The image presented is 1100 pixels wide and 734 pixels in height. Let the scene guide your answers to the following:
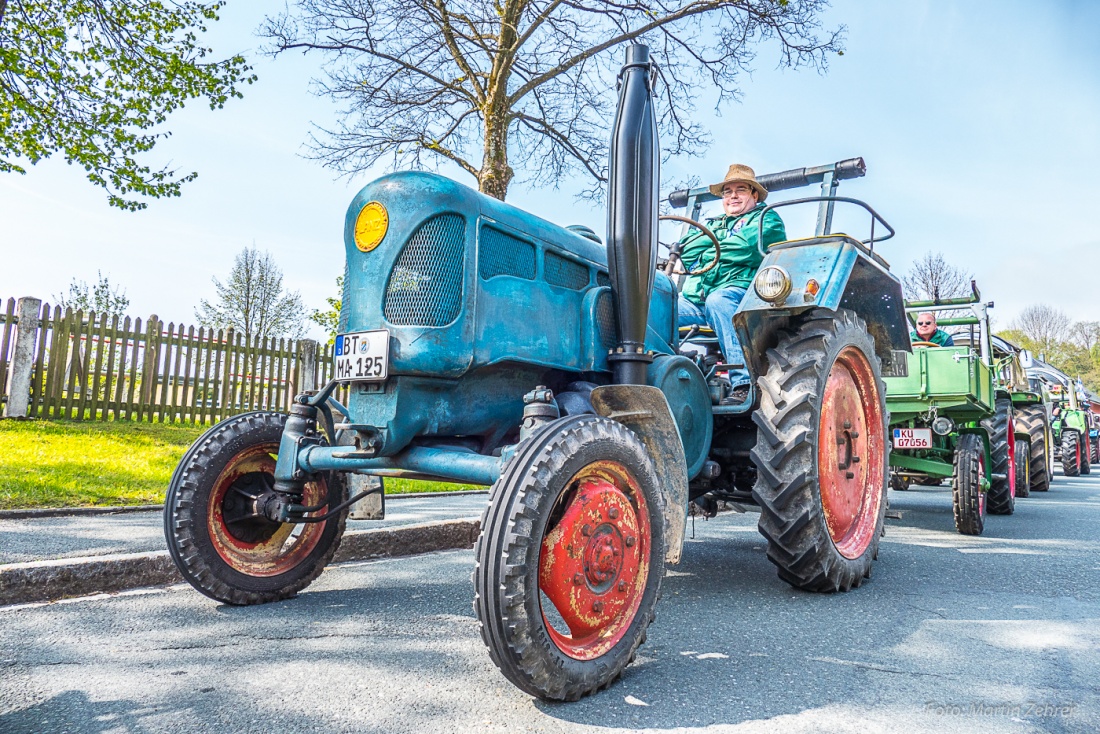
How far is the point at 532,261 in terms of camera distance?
10.2ft

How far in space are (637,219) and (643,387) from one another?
76 cm

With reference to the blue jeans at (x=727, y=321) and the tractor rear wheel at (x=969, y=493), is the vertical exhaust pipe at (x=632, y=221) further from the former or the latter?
the tractor rear wheel at (x=969, y=493)

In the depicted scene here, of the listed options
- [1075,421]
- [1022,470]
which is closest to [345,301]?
[1022,470]

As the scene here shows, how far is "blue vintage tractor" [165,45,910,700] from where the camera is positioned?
2.23m

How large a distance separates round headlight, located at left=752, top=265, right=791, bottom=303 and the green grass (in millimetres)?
3816

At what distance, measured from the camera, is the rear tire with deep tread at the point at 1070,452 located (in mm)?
16998

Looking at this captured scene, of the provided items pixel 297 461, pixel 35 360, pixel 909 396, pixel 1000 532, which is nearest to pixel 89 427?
pixel 35 360

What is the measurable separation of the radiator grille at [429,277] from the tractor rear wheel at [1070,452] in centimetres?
1878

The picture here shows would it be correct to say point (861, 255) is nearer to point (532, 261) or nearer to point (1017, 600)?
point (1017, 600)

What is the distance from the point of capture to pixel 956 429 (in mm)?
7109

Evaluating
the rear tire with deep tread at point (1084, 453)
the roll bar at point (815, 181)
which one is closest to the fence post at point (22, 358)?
the roll bar at point (815, 181)

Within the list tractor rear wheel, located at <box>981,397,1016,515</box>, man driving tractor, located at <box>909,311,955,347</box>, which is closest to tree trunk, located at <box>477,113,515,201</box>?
man driving tractor, located at <box>909,311,955,347</box>

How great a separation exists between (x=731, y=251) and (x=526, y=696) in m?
3.16

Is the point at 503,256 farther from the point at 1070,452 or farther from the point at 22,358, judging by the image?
the point at 1070,452
